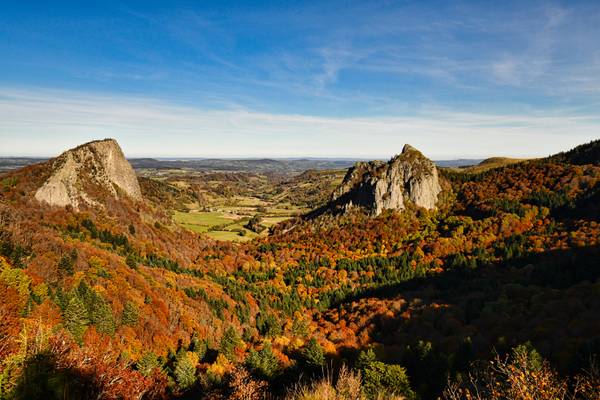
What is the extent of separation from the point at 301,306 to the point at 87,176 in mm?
113085

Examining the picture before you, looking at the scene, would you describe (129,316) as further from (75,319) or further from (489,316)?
(489,316)

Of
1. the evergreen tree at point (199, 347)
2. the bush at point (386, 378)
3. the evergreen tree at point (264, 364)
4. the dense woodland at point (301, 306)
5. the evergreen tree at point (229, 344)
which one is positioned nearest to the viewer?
the dense woodland at point (301, 306)

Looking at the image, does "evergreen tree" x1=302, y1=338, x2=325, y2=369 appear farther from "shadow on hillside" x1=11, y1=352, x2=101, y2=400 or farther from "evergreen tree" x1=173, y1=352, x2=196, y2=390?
"shadow on hillside" x1=11, y1=352, x2=101, y2=400

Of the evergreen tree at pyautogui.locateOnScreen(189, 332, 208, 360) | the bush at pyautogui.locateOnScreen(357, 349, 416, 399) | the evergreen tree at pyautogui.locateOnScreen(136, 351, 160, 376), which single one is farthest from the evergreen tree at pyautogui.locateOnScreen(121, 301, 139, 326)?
the bush at pyautogui.locateOnScreen(357, 349, 416, 399)

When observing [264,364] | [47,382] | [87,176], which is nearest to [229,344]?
[264,364]

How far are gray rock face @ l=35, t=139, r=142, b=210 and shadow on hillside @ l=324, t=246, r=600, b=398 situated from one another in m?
114

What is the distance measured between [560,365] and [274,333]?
62250 millimetres

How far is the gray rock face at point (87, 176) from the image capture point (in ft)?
453

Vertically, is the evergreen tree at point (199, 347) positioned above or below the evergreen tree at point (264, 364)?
below

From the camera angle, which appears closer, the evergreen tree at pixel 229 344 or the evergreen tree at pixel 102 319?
the evergreen tree at pixel 102 319

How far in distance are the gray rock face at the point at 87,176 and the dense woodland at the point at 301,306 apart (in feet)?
24.0

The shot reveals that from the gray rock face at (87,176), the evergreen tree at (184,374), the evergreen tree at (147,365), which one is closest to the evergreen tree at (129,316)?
the evergreen tree at (147,365)

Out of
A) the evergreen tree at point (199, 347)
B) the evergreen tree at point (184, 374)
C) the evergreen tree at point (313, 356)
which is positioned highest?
the evergreen tree at point (184, 374)

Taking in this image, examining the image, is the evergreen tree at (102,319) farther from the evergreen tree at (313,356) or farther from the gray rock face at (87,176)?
the gray rock face at (87,176)
